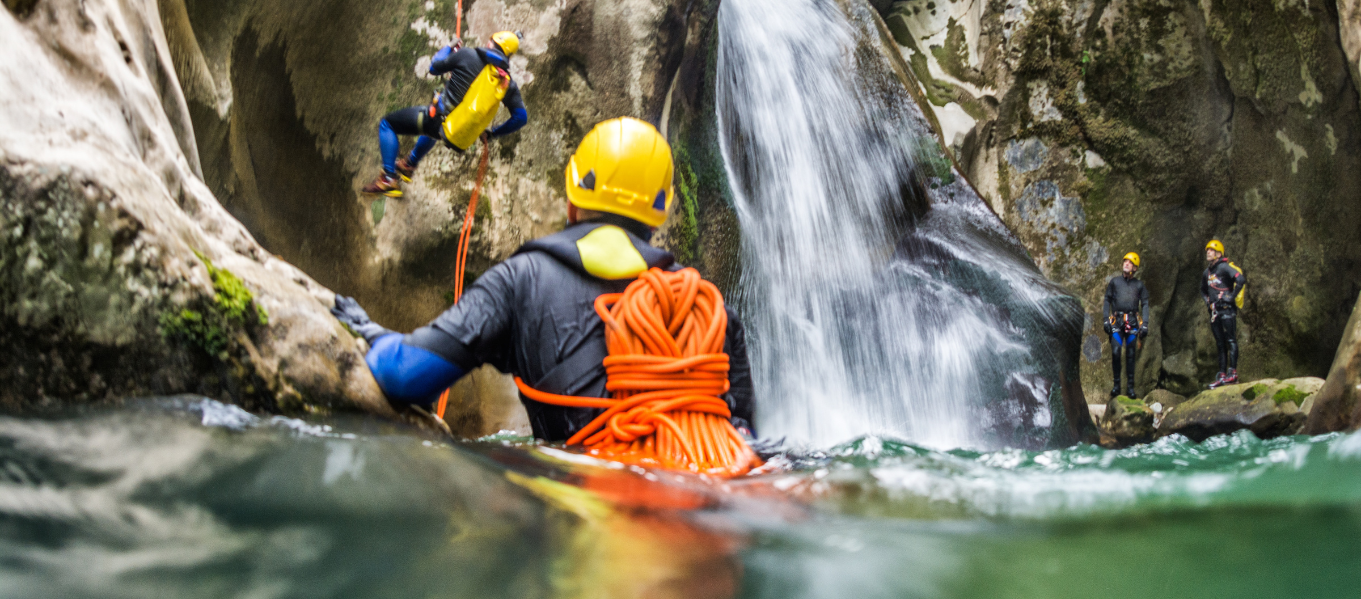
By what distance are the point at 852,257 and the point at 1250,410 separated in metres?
4.06

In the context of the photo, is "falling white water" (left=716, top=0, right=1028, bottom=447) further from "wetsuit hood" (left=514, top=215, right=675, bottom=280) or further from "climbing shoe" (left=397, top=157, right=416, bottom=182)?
"wetsuit hood" (left=514, top=215, right=675, bottom=280)

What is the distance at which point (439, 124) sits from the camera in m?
4.55

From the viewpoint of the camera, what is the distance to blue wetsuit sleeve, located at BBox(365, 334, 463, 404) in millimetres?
2176

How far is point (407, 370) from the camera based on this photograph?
2.18m

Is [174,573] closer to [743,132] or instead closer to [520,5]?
[520,5]

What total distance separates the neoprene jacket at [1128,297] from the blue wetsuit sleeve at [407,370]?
9682mm

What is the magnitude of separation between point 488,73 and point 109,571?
378 centimetres

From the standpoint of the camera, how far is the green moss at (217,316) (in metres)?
1.73

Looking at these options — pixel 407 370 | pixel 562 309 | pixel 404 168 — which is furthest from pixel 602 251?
pixel 404 168

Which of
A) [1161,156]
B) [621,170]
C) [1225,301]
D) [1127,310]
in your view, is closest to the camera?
[621,170]

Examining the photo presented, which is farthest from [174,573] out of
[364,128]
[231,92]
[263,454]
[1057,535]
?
[364,128]

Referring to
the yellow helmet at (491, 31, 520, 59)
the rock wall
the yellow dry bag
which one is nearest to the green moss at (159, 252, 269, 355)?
the rock wall

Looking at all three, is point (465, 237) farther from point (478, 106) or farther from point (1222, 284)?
point (1222, 284)

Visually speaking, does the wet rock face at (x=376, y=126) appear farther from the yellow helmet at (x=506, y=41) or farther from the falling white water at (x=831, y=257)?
the falling white water at (x=831, y=257)
